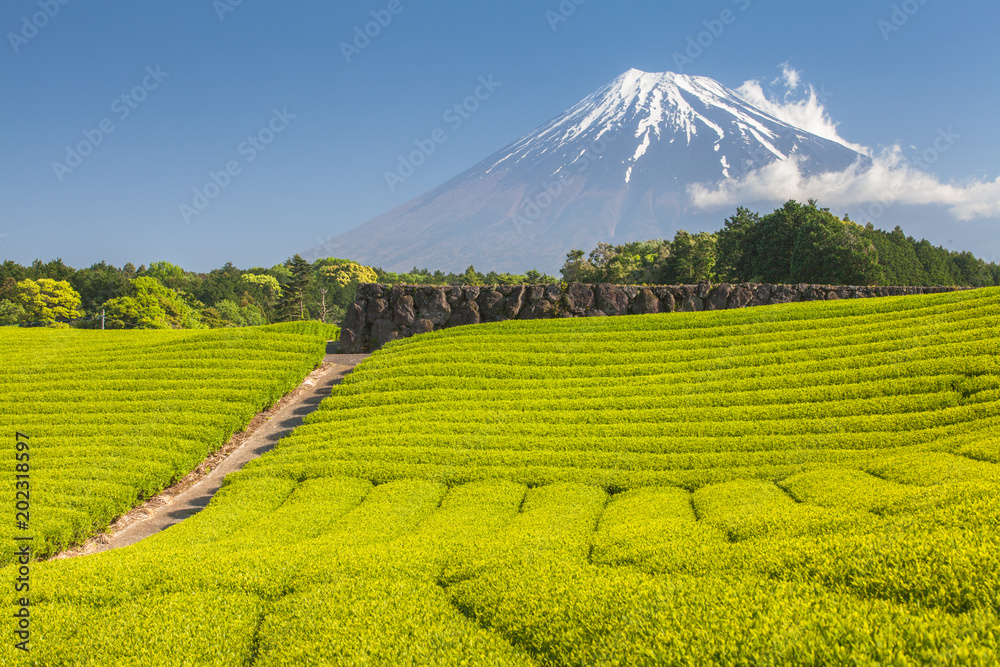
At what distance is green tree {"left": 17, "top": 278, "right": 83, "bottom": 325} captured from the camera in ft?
196

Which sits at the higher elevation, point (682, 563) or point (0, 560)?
point (682, 563)

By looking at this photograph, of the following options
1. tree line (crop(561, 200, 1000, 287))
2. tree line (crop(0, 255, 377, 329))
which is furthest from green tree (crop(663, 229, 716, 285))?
tree line (crop(0, 255, 377, 329))

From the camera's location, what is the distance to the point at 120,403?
603 inches

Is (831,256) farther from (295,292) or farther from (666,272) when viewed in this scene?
(295,292)

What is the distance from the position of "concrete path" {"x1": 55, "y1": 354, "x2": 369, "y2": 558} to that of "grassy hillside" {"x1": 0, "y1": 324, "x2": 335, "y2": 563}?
0.96 feet

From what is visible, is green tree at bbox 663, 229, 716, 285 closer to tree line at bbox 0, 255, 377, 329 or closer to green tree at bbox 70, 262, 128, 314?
tree line at bbox 0, 255, 377, 329

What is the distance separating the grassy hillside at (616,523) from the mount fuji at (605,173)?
114 metres

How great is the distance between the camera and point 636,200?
14900 cm

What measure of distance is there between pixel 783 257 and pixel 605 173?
4335 inches

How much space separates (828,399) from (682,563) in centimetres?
813

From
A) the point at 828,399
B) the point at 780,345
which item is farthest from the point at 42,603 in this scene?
the point at 780,345

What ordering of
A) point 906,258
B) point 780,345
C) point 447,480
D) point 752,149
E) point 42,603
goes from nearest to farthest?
point 42,603, point 447,480, point 780,345, point 906,258, point 752,149

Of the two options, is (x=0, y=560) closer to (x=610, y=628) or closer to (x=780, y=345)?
(x=610, y=628)

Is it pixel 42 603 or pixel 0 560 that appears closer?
pixel 42 603
